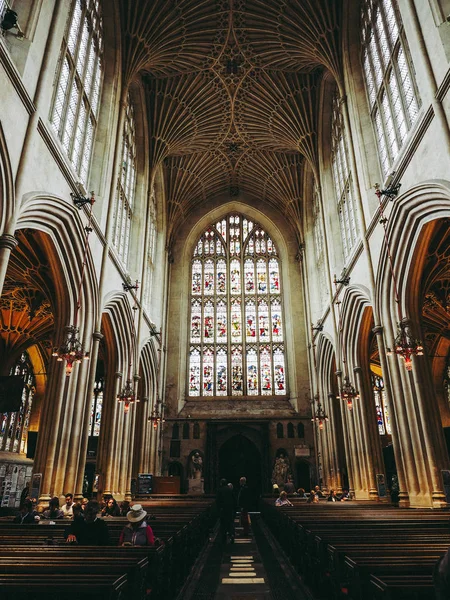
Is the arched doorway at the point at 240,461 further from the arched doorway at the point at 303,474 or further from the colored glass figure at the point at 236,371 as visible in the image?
the colored glass figure at the point at 236,371

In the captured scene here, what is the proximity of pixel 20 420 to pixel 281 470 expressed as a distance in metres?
13.3

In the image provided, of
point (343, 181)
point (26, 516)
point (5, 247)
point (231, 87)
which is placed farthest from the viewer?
point (231, 87)

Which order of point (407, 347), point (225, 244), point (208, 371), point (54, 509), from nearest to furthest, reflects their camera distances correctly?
point (54, 509)
point (407, 347)
point (208, 371)
point (225, 244)

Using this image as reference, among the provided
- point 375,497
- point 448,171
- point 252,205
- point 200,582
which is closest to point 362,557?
point 200,582

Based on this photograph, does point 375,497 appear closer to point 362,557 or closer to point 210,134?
point 362,557

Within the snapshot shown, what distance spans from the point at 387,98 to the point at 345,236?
5804 mm

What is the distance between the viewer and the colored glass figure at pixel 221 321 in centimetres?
2515

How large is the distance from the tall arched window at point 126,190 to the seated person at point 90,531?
12.0m

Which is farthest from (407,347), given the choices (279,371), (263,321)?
Answer: (263,321)

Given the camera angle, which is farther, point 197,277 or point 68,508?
point 197,277

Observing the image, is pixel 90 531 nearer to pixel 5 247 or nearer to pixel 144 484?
pixel 5 247

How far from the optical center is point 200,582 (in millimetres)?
5918

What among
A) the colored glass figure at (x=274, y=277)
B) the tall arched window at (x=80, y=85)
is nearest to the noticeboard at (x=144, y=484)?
the tall arched window at (x=80, y=85)

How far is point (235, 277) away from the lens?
2664cm
